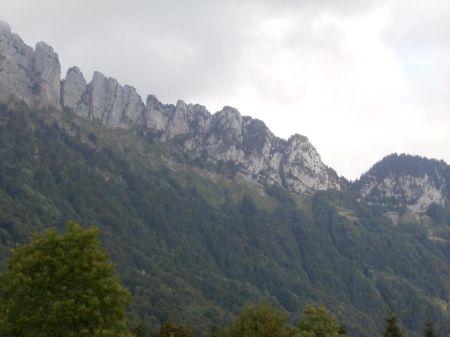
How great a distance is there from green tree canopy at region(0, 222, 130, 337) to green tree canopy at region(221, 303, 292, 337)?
22.7 meters

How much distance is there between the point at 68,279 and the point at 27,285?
278 centimetres

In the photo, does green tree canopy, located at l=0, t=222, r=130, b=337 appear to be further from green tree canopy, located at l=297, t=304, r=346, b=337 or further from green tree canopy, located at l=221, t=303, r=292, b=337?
green tree canopy, located at l=297, t=304, r=346, b=337

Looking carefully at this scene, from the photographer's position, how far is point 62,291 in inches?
1588

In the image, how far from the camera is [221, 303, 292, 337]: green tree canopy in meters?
61.0

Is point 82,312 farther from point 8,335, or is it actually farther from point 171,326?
point 171,326

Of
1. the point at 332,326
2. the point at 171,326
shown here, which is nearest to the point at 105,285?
the point at 332,326

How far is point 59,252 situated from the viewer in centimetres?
4191

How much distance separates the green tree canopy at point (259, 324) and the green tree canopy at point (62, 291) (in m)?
22.7

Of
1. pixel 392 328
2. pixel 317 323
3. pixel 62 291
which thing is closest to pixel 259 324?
pixel 317 323

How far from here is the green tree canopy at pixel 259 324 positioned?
6097 cm

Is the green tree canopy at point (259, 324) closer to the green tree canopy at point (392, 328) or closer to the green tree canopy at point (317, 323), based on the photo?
the green tree canopy at point (317, 323)

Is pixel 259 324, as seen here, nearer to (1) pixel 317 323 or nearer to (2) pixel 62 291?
(1) pixel 317 323

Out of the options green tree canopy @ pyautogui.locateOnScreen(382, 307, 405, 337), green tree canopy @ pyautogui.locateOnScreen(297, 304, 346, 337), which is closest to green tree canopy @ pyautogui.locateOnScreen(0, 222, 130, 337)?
green tree canopy @ pyautogui.locateOnScreen(297, 304, 346, 337)

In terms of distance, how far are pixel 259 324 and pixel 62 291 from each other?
29.2 metres
